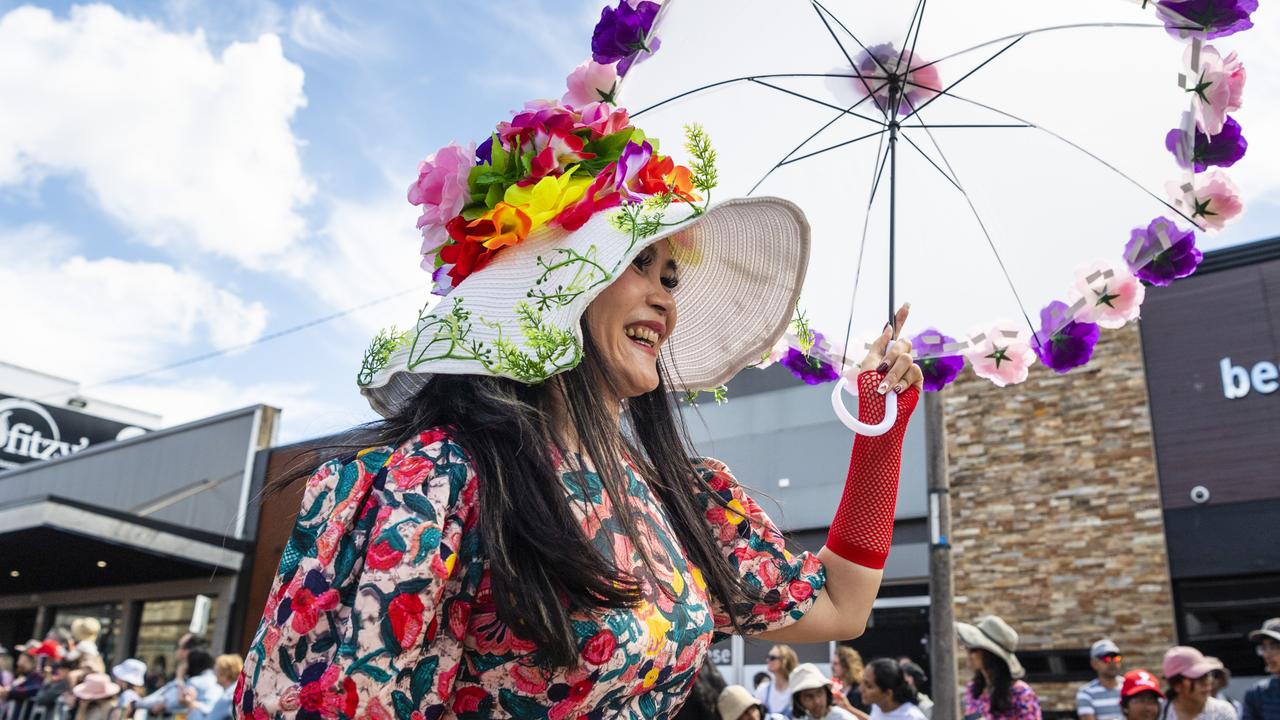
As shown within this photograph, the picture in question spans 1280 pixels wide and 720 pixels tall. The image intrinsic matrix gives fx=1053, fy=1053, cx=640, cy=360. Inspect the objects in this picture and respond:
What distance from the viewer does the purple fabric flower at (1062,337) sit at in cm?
236

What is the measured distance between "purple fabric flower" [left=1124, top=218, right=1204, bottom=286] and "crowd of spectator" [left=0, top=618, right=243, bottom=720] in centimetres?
716

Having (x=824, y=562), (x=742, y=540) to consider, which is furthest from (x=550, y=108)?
(x=824, y=562)

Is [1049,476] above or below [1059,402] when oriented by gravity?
below

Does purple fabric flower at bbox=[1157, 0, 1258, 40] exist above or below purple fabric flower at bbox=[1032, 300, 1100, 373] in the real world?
above

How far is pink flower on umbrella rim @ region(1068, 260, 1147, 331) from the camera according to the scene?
89.7 inches

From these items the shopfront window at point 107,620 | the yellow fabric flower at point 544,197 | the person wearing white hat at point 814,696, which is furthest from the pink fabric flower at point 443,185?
→ the shopfront window at point 107,620

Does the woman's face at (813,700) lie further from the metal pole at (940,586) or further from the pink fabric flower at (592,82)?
the pink fabric flower at (592,82)

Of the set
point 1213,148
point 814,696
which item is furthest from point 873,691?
point 1213,148

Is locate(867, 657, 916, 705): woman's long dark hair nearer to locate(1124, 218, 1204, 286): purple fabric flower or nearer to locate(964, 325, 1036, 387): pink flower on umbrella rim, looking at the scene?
locate(964, 325, 1036, 387): pink flower on umbrella rim

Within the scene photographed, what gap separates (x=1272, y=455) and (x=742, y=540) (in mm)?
9681

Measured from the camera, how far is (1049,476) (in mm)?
10852

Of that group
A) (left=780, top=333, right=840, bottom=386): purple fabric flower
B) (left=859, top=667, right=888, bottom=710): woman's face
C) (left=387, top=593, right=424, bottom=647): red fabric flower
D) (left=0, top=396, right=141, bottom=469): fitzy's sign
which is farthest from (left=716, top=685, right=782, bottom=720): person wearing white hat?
(left=0, top=396, right=141, bottom=469): fitzy's sign

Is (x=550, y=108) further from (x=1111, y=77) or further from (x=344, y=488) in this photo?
(x=1111, y=77)

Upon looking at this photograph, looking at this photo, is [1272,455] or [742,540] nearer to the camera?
[742,540]
